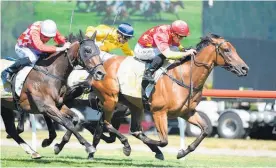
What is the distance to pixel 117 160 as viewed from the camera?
47.7 ft

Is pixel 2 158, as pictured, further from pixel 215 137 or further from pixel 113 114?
pixel 215 137

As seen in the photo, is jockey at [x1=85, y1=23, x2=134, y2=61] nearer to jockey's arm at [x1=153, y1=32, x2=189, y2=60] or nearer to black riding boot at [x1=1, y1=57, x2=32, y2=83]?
jockey's arm at [x1=153, y1=32, x2=189, y2=60]

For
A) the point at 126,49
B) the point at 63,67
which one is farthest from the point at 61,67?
the point at 126,49

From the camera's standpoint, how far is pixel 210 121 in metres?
22.7

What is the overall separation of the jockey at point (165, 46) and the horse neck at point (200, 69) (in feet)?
0.46

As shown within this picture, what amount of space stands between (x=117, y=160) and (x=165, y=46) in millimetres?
2009

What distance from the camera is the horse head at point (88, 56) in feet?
42.1

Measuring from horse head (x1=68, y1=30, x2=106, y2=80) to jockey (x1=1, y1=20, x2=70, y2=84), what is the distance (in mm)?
150

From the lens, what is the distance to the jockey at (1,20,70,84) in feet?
44.0

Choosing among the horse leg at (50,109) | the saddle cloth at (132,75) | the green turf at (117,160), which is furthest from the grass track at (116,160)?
the saddle cloth at (132,75)

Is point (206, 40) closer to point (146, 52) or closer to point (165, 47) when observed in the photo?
point (165, 47)

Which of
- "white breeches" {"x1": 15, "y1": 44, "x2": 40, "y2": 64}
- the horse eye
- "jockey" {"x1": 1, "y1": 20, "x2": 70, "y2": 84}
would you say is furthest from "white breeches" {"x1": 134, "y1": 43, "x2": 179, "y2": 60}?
"white breeches" {"x1": 15, "y1": 44, "x2": 40, "y2": 64}

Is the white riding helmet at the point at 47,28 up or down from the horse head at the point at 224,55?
up

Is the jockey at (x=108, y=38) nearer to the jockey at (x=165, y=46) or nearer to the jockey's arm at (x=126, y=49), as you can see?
the jockey's arm at (x=126, y=49)
